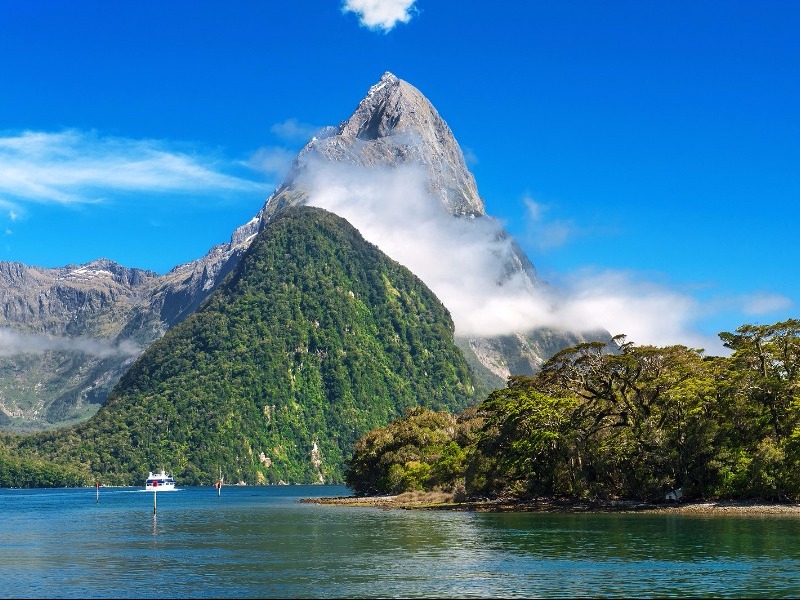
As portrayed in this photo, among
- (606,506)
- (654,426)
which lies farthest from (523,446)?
Answer: (654,426)

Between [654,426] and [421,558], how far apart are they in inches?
2511

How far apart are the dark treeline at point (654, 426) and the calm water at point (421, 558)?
13.1 meters

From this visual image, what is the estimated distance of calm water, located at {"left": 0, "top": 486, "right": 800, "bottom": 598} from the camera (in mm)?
63094

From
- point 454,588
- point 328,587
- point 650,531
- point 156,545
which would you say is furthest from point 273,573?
point 650,531

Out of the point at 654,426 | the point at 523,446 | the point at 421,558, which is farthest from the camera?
the point at 523,446

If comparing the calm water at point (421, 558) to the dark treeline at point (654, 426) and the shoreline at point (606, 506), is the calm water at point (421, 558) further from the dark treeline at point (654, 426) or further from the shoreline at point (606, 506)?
the dark treeline at point (654, 426)

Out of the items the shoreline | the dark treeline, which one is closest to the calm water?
the shoreline

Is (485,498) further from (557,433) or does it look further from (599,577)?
(599,577)

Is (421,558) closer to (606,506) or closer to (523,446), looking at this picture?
(606,506)

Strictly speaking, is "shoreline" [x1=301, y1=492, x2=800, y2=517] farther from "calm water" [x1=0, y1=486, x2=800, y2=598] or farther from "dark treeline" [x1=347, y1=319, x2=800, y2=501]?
"calm water" [x1=0, y1=486, x2=800, y2=598]

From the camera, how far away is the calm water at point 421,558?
207ft

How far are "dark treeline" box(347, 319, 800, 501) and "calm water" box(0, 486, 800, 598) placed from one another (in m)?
13.1

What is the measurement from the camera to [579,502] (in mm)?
141875

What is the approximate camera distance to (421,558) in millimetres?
81438
